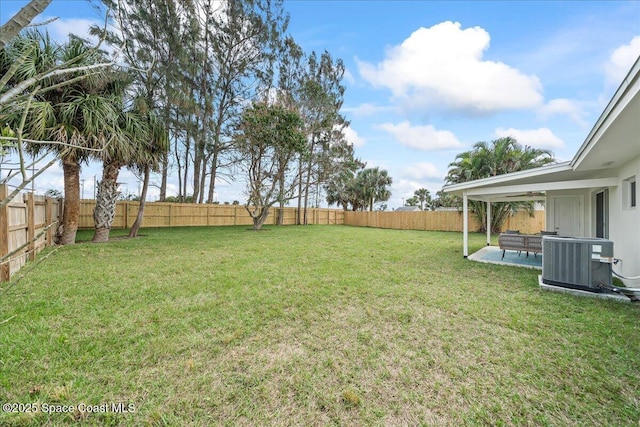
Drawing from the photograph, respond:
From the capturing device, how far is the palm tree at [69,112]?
20.9 ft

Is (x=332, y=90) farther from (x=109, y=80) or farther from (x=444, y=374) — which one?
(x=444, y=374)

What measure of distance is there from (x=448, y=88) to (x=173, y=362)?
1104 centimetres

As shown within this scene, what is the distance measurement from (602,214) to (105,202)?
14260 millimetres

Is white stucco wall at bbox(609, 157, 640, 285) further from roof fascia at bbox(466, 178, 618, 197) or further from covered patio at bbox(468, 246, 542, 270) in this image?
covered patio at bbox(468, 246, 542, 270)

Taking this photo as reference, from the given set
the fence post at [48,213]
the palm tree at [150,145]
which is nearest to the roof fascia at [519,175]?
the palm tree at [150,145]

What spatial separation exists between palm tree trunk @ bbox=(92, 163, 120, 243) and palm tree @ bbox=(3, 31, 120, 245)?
0.72 metres

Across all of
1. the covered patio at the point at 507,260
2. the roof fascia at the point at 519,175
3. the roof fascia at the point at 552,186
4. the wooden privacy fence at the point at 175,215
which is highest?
the roof fascia at the point at 519,175

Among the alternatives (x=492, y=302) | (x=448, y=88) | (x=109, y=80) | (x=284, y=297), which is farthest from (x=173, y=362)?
(x=448, y=88)

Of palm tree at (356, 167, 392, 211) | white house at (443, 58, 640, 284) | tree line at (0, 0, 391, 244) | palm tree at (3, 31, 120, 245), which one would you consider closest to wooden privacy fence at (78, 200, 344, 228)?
tree line at (0, 0, 391, 244)

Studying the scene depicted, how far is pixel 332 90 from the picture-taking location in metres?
20.3

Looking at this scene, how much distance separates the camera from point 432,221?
19594 millimetres

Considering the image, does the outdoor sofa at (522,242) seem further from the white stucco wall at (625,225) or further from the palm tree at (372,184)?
the palm tree at (372,184)

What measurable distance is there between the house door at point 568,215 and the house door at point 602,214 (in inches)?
48.5

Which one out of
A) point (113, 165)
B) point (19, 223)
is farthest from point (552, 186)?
point (113, 165)
